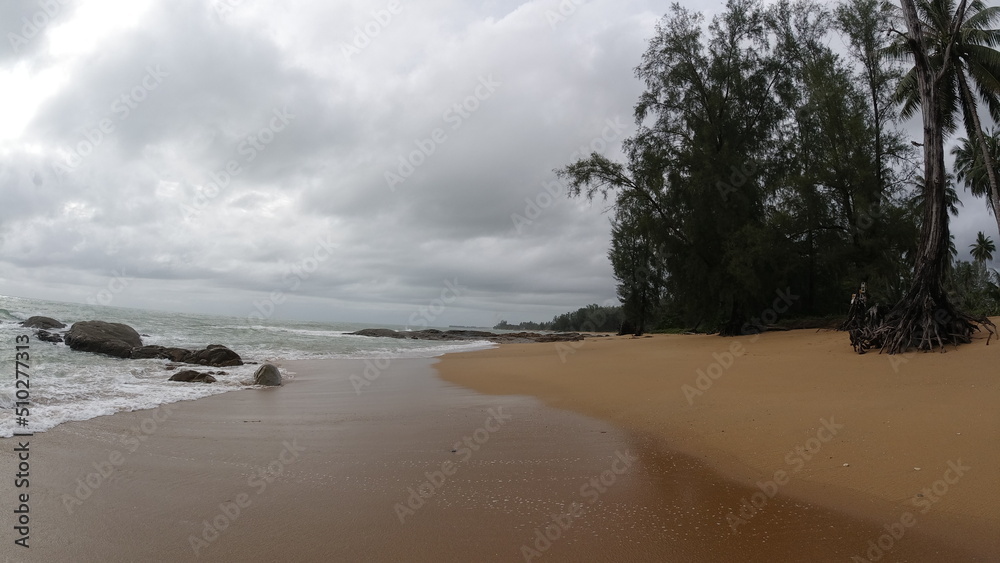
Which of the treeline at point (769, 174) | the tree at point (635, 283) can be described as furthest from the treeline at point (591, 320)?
the treeline at point (769, 174)

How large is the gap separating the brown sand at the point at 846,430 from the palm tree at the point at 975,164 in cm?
2899

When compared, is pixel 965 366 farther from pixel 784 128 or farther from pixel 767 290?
pixel 784 128

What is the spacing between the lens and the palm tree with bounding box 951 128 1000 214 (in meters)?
28.9

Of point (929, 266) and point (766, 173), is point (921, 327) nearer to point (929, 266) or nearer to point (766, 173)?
point (929, 266)

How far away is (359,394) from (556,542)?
7428 mm

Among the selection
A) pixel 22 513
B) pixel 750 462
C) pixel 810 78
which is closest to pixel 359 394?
pixel 22 513

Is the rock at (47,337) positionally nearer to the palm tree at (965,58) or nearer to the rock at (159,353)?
the rock at (159,353)

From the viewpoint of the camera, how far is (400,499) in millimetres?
4012

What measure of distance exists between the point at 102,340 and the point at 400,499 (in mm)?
18498

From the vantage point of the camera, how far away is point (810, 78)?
19688mm

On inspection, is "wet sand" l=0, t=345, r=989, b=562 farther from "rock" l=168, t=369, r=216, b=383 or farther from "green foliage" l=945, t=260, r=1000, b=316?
"green foliage" l=945, t=260, r=1000, b=316

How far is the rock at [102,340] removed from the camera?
16797 mm

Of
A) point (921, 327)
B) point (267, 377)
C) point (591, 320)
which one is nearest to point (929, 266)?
point (921, 327)

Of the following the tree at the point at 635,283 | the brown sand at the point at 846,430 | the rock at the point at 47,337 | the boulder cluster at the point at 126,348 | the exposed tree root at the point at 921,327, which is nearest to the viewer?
the brown sand at the point at 846,430
